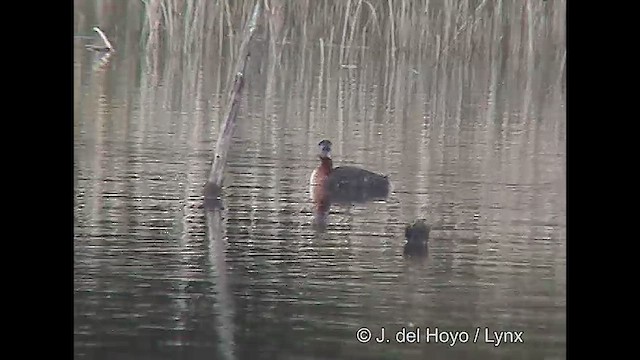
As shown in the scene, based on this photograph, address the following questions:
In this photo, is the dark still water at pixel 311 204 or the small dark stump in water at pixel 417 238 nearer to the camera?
the dark still water at pixel 311 204

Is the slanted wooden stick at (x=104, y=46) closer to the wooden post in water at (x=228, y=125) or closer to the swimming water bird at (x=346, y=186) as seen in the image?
the wooden post in water at (x=228, y=125)

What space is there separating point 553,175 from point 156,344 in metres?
1.53

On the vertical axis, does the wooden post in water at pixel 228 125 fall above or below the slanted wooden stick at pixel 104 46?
below

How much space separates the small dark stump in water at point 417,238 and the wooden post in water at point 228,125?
0.69m

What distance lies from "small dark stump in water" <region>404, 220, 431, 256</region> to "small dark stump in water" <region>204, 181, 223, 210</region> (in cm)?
68

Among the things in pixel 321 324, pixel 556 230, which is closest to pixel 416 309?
pixel 321 324

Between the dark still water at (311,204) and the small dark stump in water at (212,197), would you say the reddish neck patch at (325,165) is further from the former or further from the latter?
the small dark stump in water at (212,197)

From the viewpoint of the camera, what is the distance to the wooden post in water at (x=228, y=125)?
130 inches

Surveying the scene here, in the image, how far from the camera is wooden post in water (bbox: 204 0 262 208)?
3.30m

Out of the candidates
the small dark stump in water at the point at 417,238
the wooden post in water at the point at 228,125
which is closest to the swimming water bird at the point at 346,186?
the small dark stump in water at the point at 417,238

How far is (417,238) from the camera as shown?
331cm

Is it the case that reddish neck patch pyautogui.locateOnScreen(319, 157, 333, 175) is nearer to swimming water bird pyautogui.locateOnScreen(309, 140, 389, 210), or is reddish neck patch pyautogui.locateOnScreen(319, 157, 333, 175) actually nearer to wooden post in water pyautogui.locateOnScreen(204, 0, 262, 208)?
swimming water bird pyautogui.locateOnScreen(309, 140, 389, 210)

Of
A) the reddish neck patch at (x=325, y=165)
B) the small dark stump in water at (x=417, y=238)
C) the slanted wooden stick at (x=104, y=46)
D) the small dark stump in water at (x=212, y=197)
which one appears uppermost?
the slanted wooden stick at (x=104, y=46)

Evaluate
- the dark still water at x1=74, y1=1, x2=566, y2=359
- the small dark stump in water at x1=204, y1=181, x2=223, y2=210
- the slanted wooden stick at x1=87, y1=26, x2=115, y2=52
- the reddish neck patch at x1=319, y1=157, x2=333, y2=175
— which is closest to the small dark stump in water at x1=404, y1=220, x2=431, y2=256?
the dark still water at x1=74, y1=1, x2=566, y2=359
